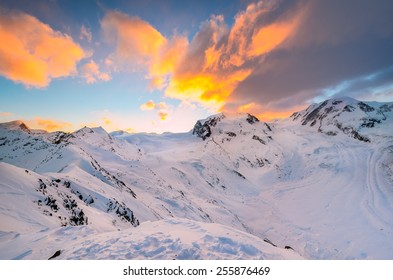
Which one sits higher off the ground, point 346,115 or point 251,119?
point 346,115

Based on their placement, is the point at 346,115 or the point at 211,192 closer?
the point at 211,192

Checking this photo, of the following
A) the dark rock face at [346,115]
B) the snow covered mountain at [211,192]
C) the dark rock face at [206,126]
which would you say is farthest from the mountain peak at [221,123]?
the dark rock face at [346,115]

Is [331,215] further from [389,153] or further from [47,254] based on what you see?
[47,254]

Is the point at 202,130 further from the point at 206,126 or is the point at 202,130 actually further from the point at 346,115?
the point at 346,115

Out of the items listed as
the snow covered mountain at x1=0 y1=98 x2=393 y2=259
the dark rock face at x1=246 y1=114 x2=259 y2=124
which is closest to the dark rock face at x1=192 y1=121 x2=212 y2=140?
the snow covered mountain at x1=0 y1=98 x2=393 y2=259

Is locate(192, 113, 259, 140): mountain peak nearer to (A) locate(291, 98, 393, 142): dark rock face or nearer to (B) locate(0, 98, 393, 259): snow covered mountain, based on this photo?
(B) locate(0, 98, 393, 259): snow covered mountain

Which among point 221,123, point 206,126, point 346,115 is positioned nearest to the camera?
point 346,115

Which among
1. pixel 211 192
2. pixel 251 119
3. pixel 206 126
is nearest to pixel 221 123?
pixel 206 126

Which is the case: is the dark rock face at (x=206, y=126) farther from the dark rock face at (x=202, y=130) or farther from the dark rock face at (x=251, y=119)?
the dark rock face at (x=251, y=119)
